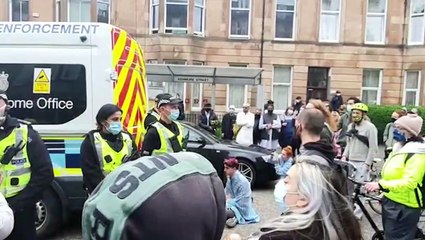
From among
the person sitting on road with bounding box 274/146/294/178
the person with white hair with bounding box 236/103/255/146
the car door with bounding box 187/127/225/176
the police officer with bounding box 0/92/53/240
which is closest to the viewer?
the police officer with bounding box 0/92/53/240

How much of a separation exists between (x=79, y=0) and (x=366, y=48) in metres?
14.0

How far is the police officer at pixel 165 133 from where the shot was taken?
15.6ft

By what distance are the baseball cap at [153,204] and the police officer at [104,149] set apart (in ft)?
10.5

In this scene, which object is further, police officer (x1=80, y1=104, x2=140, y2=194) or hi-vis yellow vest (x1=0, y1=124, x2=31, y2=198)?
police officer (x1=80, y1=104, x2=140, y2=194)

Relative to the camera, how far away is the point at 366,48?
2150 centimetres

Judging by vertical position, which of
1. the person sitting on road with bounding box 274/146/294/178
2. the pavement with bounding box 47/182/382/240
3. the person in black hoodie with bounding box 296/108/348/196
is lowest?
the pavement with bounding box 47/182/382/240

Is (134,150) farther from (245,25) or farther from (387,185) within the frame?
(245,25)

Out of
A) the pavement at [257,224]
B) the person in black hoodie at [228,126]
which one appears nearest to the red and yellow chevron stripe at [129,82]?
the pavement at [257,224]

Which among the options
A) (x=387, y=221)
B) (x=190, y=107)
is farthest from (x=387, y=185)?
(x=190, y=107)

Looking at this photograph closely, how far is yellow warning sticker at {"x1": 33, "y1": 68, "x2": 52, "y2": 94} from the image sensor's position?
5145 millimetres

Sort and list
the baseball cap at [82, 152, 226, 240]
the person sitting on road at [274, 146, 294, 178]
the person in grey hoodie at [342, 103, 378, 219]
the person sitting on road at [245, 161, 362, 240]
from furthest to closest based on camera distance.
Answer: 1. the person sitting on road at [274, 146, 294, 178]
2. the person in grey hoodie at [342, 103, 378, 219]
3. the person sitting on road at [245, 161, 362, 240]
4. the baseball cap at [82, 152, 226, 240]

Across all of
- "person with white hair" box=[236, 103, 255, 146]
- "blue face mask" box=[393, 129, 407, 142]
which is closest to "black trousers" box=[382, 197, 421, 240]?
"blue face mask" box=[393, 129, 407, 142]

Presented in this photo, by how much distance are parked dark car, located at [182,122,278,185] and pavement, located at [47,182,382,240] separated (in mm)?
396

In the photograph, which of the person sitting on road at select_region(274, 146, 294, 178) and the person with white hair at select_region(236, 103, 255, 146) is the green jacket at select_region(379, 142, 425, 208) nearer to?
the person sitting on road at select_region(274, 146, 294, 178)
